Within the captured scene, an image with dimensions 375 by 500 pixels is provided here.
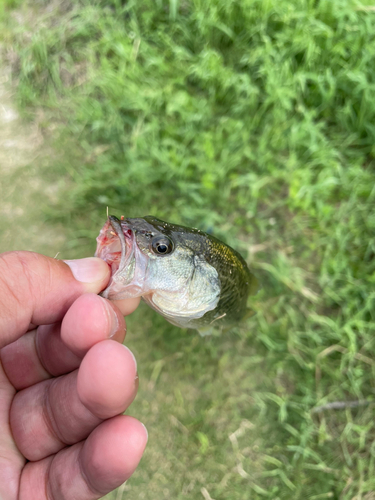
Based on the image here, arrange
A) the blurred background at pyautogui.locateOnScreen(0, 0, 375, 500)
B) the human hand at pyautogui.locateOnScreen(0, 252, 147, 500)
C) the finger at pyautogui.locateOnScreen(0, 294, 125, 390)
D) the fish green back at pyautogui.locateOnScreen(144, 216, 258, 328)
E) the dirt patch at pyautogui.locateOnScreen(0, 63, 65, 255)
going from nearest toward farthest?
the human hand at pyautogui.locateOnScreen(0, 252, 147, 500) → the fish green back at pyautogui.locateOnScreen(144, 216, 258, 328) → the finger at pyautogui.locateOnScreen(0, 294, 125, 390) → the blurred background at pyautogui.locateOnScreen(0, 0, 375, 500) → the dirt patch at pyautogui.locateOnScreen(0, 63, 65, 255)

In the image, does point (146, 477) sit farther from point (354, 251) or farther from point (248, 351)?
point (354, 251)

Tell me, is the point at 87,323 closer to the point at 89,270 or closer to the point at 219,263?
the point at 89,270

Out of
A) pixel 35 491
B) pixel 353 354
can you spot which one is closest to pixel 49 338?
pixel 35 491

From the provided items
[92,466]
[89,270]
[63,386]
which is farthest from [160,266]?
[92,466]

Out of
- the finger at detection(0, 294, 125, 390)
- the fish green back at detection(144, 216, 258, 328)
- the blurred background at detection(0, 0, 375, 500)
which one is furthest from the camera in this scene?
the blurred background at detection(0, 0, 375, 500)

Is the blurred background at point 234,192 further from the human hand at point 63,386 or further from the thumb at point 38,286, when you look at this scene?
the thumb at point 38,286

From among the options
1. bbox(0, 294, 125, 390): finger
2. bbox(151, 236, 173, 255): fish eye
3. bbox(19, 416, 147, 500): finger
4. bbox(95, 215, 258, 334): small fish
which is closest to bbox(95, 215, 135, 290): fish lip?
bbox(95, 215, 258, 334): small fish

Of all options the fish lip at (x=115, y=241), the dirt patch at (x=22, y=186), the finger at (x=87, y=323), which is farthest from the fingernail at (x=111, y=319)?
the dirt patch at (x=22, y=186)

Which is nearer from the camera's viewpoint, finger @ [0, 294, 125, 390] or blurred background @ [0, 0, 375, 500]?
finger @ [0, 294, 125, 390]

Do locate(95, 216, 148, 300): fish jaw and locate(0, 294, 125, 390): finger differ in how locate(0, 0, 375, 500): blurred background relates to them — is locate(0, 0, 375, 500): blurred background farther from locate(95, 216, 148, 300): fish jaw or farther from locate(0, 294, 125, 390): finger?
locate(95, 216, 148, 300): fish jaw
